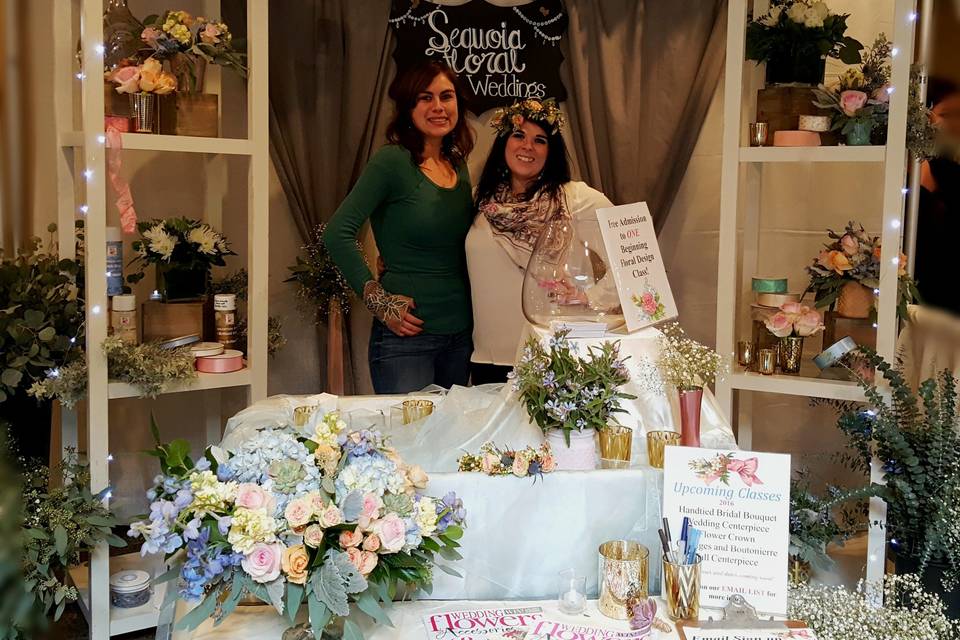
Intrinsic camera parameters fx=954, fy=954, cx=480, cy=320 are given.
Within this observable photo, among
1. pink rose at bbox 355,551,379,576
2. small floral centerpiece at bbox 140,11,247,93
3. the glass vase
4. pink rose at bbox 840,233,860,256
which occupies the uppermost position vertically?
small floral centerpiece at bbox 140,11,247,93

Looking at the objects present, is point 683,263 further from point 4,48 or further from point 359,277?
point 4,48

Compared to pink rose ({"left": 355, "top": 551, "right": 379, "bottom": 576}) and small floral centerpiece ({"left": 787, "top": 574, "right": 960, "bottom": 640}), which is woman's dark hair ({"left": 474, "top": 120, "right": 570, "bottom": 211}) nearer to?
small floral centerpiece ({"left": 787, "top": 574, "right": 960, "bottom": 640})

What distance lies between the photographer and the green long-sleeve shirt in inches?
132

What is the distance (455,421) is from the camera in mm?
2076

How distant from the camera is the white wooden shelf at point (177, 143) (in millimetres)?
2580

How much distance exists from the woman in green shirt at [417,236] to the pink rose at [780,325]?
1.26m

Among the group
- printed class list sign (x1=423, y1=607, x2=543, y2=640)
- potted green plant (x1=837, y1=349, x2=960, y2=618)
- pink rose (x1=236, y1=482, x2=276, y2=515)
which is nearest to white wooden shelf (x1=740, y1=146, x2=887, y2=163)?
potted green plant (x1=837, y1=349, x2=960, y2=618)

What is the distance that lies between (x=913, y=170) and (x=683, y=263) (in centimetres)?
100

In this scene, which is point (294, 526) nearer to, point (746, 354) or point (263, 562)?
point (263, 562)

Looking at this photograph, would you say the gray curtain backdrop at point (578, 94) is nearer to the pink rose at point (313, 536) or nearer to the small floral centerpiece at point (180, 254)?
the small floral centerpiece at point (180, 254)

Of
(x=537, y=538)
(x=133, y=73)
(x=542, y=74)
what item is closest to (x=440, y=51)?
(x=542, y=74)

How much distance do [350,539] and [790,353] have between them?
1.57 meters

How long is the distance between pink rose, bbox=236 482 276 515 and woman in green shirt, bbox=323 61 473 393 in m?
1.85

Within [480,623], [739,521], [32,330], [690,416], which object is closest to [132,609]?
[32,330]
